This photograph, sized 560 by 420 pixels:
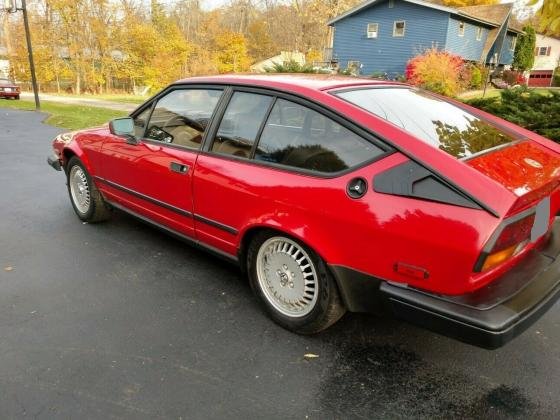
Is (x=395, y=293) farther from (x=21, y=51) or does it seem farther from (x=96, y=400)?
(x=21, y=51)

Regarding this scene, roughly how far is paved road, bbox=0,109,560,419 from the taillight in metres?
0.79

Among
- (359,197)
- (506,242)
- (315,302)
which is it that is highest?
(359,197)

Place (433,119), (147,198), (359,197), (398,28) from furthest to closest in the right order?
(398,28) → (147,198) → (433,119) → (359,197)

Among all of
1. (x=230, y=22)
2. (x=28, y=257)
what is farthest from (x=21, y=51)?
(x=28, y=257)

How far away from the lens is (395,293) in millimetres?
2227

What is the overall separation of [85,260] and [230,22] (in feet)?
184

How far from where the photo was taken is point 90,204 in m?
4.62

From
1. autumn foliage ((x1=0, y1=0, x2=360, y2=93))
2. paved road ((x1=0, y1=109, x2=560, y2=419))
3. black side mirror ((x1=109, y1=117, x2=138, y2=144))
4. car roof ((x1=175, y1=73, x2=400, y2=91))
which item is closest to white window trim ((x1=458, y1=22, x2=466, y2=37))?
autumn foliage ((x1=0, y1=0, x2=360, y2=93))

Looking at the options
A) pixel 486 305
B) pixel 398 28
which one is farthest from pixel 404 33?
pixel 486 305

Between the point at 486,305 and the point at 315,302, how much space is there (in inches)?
38.6

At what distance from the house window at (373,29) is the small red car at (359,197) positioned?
2966 cm

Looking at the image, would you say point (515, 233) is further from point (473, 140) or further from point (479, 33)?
point (479, 33)

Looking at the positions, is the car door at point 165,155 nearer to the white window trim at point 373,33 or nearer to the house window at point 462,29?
the white window trim at point 373,33

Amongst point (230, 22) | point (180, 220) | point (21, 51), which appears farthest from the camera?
point (230, 22)
